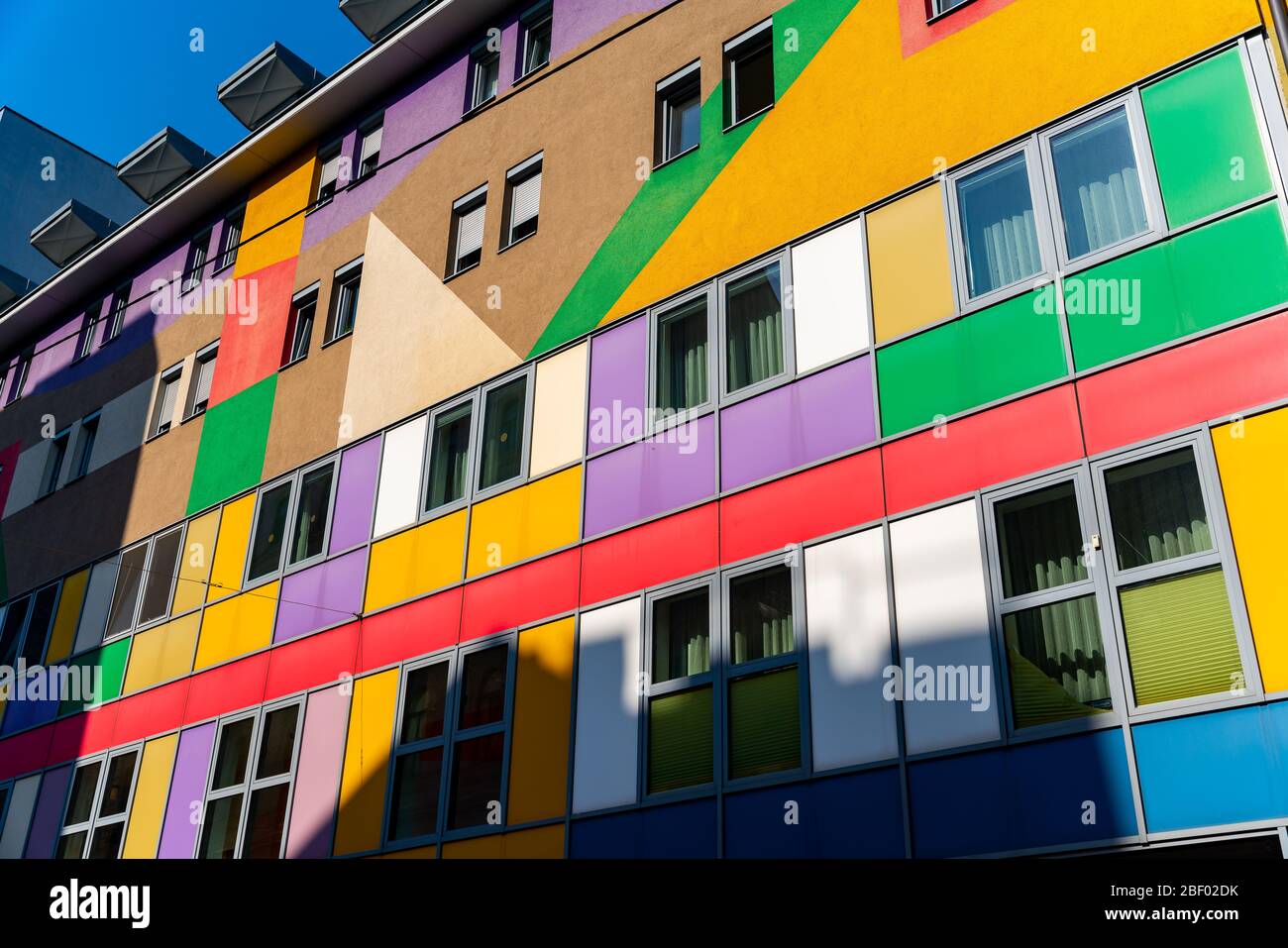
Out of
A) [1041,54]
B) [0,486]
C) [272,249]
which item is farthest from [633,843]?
[0,486]

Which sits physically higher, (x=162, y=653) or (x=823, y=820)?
(x=162, y=653)

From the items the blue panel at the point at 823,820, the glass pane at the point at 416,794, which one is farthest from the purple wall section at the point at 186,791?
the blue panel at the point at 823,820

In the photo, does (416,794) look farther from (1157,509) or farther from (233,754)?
(1157,509)

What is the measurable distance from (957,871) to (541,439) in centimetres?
967

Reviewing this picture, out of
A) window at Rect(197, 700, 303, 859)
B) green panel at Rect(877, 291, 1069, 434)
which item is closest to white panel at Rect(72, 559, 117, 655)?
window at Rect(197, 700, 303, 859)

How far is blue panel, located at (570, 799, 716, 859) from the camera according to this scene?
13.0 metres

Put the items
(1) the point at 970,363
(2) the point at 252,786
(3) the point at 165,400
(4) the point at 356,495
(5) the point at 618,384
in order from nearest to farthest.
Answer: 1. (1) the point at 970,363
2. (5) the point at 618,384
3. (2) the point at 252,786
4. (4) the point at 356,495
5. (3) the point at 165,400

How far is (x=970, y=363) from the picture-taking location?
12898mm

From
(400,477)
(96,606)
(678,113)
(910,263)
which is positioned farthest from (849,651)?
(96,606)

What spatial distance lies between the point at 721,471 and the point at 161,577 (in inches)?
445

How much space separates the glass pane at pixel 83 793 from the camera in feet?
67.7

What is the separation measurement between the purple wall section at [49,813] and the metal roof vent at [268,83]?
40.3 feet

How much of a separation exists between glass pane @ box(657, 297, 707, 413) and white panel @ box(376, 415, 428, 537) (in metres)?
4.06

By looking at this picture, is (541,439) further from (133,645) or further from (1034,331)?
(133,645)
